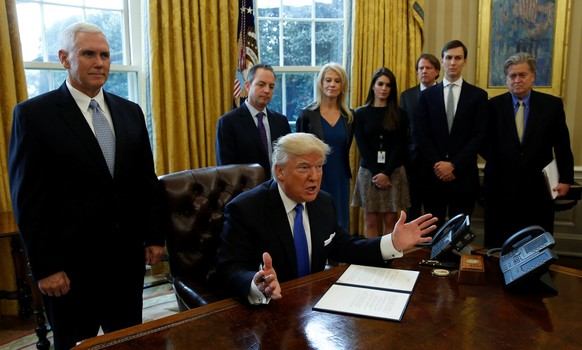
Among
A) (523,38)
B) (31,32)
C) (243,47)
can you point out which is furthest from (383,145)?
(31,32)

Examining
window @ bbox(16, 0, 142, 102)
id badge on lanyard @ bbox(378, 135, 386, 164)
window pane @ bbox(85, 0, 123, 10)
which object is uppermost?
window pane @ bbox(85, 0, 123, 10)

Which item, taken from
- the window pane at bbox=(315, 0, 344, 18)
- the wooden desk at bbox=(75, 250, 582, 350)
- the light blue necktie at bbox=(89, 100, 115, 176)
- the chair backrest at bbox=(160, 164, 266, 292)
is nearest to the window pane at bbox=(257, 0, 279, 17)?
the window pane at bbox=(315, 0, 344, 18)

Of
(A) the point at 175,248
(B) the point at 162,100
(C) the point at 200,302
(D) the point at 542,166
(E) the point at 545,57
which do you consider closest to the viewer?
(C) the point at 200,302

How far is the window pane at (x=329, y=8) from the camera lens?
448 cm

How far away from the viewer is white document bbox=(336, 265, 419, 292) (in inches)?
61.4

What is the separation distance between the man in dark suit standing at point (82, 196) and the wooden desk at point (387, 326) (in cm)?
65

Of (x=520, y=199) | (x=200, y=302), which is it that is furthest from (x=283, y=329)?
(x=520, y=199)

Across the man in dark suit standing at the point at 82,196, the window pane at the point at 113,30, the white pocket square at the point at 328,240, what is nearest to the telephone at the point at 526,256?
the white pocket square at the point at 328,240

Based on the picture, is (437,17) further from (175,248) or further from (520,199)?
(175,248)

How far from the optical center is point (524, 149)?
10.5 ft

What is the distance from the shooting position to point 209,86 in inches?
148

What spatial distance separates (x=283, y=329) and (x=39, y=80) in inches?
117

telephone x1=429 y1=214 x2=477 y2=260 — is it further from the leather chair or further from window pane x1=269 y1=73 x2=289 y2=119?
window pane x1=269 y1=73 x2=289 y2=119

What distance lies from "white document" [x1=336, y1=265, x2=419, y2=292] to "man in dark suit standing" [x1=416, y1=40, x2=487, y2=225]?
179 centimetres
